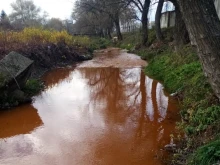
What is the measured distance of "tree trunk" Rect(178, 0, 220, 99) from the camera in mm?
2893

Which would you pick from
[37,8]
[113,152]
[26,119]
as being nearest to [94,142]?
[113,152]

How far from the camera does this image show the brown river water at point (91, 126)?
4102 millimetres

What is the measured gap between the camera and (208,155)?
2.99 meters

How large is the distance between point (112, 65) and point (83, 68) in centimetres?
155

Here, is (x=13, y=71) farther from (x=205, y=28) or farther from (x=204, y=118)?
(x=205, y=28)

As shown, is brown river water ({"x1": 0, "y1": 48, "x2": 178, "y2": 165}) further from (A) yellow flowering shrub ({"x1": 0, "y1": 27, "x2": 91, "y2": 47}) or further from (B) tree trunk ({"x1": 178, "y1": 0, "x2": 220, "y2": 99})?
(A) yellow flowering shrub ({"x1": 0, "y1": 27, "x2": 91, "y2": 47})

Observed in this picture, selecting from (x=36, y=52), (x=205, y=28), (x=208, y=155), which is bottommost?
(x=208, y=155)

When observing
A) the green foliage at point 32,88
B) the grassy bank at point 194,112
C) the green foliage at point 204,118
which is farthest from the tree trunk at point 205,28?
the green foliage at point 32,88

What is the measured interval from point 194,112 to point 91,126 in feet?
6.82

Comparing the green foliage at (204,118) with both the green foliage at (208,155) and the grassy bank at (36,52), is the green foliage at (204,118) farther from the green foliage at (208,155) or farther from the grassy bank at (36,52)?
the grassy bank at (36,52)

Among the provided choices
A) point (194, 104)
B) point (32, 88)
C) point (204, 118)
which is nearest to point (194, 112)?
point (194, 104)

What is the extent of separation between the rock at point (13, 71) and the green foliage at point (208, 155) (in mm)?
5003

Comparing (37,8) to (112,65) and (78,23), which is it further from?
(112,65)

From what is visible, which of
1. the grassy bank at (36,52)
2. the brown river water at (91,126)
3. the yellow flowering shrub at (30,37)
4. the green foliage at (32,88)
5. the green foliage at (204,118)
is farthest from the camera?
the yellow flowering shrub at (30,37)
